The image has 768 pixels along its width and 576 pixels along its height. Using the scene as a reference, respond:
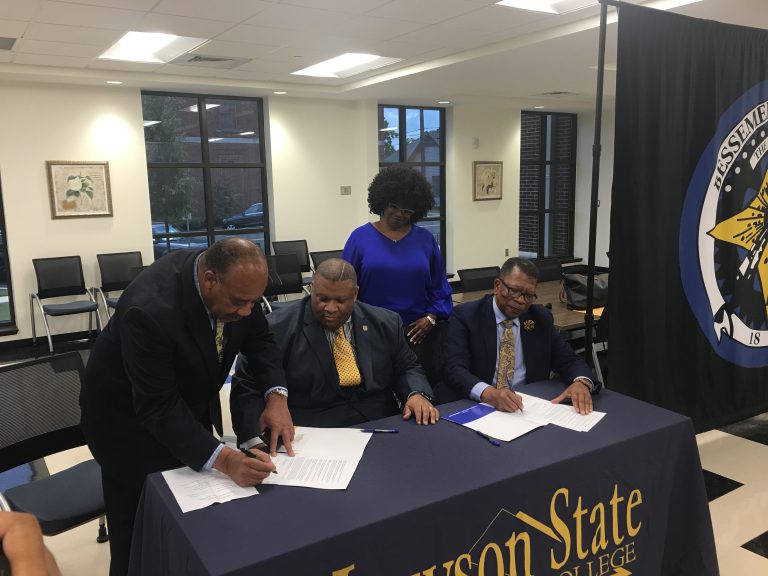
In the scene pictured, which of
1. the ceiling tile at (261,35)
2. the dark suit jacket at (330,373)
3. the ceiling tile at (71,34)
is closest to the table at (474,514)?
the dark suit jacket at (330,373)

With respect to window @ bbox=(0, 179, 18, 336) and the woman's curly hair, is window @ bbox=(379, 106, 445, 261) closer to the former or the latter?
window @ bbox=(0, 179, 18, 336)

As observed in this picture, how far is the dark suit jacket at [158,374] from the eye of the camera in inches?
61.5

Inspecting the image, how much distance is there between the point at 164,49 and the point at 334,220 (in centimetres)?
328

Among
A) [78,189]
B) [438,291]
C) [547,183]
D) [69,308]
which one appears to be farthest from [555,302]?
[547,183]

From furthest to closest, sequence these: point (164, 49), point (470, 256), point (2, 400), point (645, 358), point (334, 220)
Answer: point (470, 256) < point (334, 220) < point (164, 49) < point (645, 358) < point (2, 400)

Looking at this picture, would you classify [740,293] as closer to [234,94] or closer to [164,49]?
[164,49]

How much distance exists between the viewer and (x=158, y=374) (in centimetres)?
157

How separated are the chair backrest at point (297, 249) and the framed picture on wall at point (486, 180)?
295 centimetres

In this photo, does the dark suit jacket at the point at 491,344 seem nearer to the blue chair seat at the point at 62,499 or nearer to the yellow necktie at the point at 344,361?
the yellow necktie at the point at 344,361

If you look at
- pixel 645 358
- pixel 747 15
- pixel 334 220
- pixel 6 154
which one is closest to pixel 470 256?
pixel 334 220

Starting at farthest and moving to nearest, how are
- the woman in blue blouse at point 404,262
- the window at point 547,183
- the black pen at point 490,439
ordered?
the window at point 547,183
the woman in blue blouse at point 404,262
the black pen at point 490,439

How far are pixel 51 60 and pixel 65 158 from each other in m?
1.19

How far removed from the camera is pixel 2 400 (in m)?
2.11

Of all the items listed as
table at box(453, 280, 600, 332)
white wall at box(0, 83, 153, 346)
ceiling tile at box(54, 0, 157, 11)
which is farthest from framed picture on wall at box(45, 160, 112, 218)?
table at box(453, 280, 600, 332)
